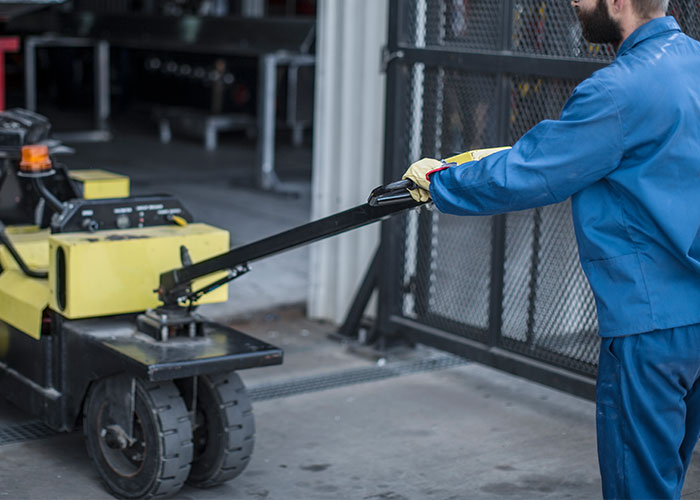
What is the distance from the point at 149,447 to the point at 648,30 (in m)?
2.15

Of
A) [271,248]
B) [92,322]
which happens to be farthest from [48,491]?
[271,248]

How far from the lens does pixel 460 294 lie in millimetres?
5277

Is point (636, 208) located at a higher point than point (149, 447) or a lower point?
higher

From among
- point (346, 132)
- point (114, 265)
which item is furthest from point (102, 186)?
point (346, 132)

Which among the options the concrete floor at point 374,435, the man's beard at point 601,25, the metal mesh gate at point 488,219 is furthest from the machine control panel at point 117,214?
the man's beard at point 601,25

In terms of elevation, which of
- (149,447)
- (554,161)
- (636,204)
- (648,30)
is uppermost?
(648,30)

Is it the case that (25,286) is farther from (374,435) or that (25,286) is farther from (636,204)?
(636,204)

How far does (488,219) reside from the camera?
16.7ft

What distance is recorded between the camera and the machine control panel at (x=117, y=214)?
4023 millimetres

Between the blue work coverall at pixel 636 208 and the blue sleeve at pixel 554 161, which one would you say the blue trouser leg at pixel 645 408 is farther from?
the blue sleeve at pixel 554 161

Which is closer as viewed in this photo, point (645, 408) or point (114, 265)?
point (645, 408)

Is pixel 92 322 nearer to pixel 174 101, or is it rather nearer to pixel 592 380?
pixel 592 380

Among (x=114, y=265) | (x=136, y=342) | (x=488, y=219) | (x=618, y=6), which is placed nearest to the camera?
(x=618, y=6)

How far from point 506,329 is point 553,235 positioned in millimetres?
541
